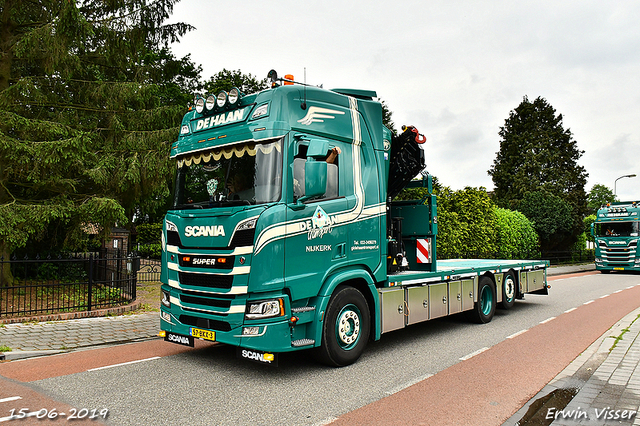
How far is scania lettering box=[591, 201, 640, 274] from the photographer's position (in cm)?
2416

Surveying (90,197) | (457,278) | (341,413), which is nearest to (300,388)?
(341,413)

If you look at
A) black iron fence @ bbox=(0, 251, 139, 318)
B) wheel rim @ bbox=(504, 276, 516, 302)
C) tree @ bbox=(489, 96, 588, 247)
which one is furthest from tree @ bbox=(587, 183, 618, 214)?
black iron fence @ bbox=(0, 251, 139, 318)

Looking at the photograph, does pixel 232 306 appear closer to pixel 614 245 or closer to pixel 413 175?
pixel 413 175

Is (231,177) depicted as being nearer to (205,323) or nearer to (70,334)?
(205,323)

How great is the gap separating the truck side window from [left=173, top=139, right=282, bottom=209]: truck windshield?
22 cm

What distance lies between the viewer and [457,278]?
868 centimetres

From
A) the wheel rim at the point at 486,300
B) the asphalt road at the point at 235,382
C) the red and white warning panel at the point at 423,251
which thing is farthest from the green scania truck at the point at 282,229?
the wheel rim at the point at 486,300

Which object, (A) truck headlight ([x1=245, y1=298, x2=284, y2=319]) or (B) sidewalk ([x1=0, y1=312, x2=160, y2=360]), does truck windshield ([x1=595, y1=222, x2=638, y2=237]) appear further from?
(A) truck headlight ([x1=245, y1=298, x2=284, y2=319])

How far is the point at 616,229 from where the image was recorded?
24.8 m

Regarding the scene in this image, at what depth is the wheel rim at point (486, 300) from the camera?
9.67 meters

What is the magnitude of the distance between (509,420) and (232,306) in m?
3.10

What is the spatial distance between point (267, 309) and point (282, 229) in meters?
0.92

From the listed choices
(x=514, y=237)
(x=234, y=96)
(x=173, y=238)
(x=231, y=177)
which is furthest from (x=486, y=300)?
(x=514, y=237)

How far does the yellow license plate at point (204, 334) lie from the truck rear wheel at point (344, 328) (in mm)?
1292
